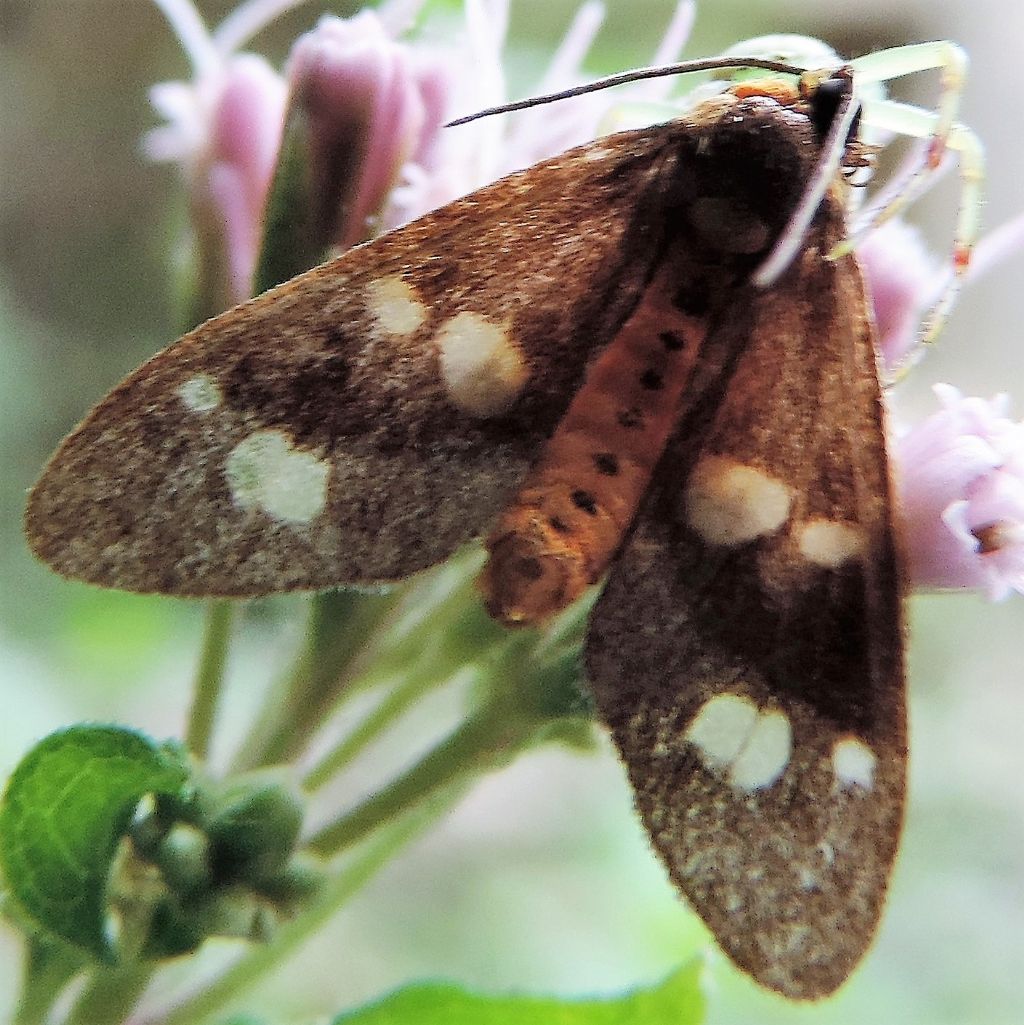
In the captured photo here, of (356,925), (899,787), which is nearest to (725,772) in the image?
(899,787)

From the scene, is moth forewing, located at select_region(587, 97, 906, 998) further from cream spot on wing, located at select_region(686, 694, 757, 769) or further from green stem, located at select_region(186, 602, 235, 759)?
green stem, located at select_region(186, 602, 235, 759)

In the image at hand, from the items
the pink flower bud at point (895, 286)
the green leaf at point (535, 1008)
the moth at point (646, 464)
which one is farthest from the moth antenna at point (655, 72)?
Answer: the green leaf at point (535, 1008)

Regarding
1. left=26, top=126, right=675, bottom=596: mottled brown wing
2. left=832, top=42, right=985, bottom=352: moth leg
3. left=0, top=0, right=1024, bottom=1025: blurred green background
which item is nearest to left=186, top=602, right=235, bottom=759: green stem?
left=26, top=126, right=675, bottom=596: mottled brown wing

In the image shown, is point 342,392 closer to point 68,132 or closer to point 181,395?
point 181,395

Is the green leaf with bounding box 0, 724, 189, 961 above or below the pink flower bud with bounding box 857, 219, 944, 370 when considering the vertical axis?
below

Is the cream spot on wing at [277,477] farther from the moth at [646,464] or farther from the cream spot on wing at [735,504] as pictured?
the cream spot on wing at [735,504]
